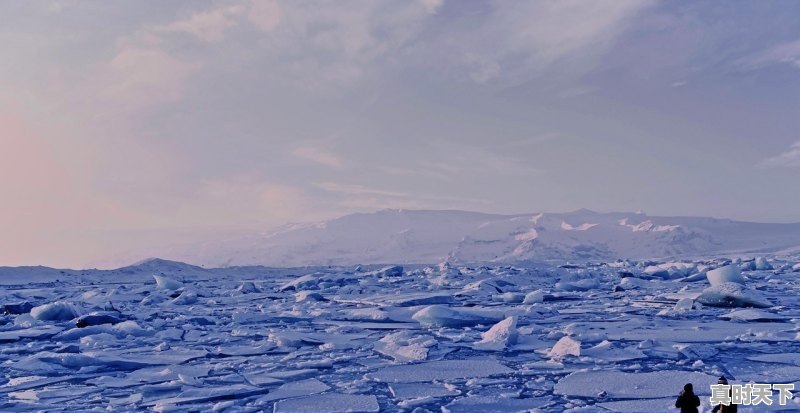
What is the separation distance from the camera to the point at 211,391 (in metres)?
5.20

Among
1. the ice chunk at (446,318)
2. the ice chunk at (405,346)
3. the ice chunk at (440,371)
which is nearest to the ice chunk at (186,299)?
the ice chunk at (446,318)

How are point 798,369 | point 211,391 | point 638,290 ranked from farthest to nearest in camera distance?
1. point 638,290
2. point 798,369
3. point 211,391

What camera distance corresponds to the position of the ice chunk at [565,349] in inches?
255

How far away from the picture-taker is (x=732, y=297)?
1109 cm

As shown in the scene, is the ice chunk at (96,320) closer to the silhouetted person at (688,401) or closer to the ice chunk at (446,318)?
the ice chunk at (446,318)

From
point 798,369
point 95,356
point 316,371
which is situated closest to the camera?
point 798,369

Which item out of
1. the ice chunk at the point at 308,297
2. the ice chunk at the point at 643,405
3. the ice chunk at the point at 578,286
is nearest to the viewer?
the ice chunk at the point at 643,405

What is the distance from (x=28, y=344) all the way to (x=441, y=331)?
5191 millimetres

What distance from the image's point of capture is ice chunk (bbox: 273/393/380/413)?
459 cm

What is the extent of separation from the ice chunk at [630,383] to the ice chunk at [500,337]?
5.21ft

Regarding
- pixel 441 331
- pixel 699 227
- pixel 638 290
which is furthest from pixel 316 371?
pixel 699 227

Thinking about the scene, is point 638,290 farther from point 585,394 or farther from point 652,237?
point 652,237

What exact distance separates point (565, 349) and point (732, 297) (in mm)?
5962

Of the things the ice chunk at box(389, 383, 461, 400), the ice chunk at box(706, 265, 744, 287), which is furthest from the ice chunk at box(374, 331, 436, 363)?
the ice chunk at box(706, 265, 744, 287)
